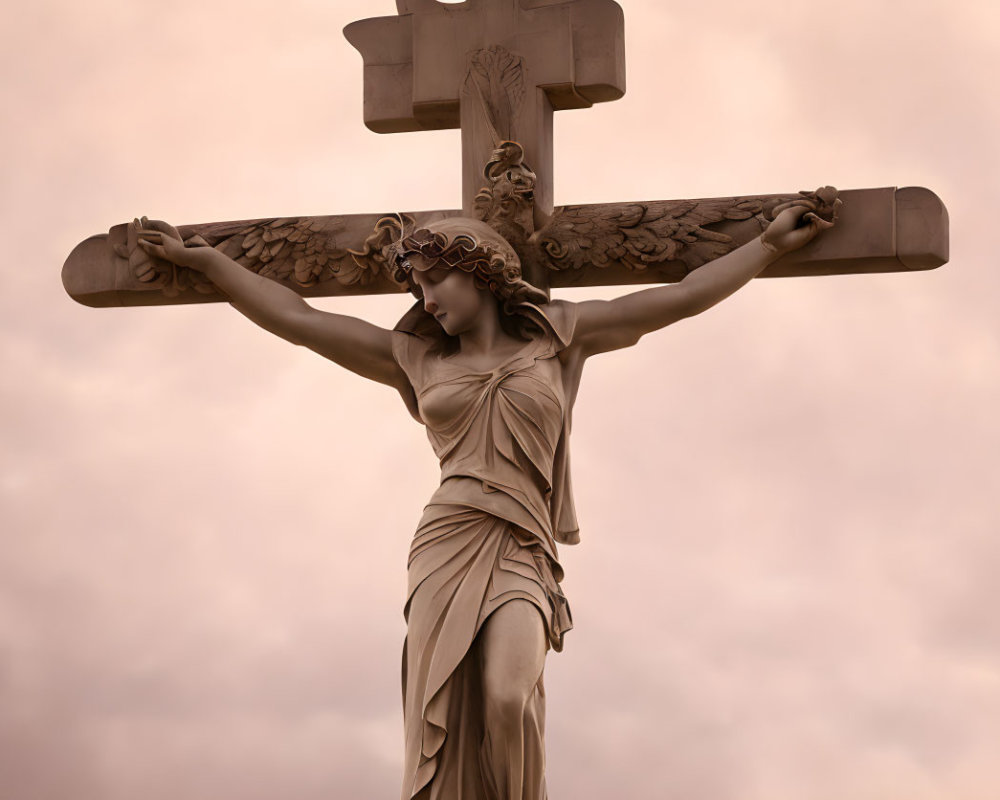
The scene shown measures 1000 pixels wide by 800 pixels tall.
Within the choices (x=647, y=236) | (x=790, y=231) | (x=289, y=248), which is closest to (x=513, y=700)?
(x=647, y=236)

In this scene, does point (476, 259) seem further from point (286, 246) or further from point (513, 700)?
point (513, 700)

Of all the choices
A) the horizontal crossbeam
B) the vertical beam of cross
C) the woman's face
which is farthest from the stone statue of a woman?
the vertical beam of cross

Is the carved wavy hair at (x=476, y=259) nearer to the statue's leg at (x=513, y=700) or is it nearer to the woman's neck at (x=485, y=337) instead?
the woman's neck at (x=485, y=337)

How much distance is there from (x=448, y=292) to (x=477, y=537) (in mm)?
825

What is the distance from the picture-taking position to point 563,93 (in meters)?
8.54

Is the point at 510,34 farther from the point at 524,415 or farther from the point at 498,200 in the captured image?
the point at 524,415

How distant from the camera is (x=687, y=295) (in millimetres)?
8172

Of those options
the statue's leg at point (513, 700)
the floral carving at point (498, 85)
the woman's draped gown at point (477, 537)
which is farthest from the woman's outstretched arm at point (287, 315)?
the statue's leg at point (513, 700)

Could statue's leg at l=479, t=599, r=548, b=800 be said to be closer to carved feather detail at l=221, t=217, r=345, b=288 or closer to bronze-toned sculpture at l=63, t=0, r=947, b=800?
bronze-toned sculpture at l=63, t=0, r=947, b=800

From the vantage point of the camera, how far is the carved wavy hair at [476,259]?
800 centimetres

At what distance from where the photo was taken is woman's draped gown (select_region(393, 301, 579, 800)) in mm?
7598

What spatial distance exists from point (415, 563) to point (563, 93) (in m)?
1.79

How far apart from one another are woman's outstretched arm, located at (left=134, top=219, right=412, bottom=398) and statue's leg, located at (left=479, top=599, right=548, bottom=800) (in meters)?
1.05

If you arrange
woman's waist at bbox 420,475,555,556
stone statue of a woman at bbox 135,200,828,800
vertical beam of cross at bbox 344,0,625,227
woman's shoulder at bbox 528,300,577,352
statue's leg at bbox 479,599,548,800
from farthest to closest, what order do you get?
vertical beam of cross at bbox 344,0,625,227 < woman's shoulder at bbox 528,300,577,352 < woman's waist at bbox 420,475,555,556 < stone statue of a woman at bbox 135,200,828,800 < statue's leg at bbox 479,599,548,800
